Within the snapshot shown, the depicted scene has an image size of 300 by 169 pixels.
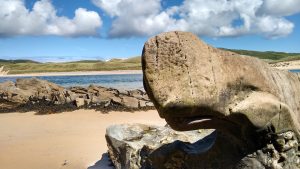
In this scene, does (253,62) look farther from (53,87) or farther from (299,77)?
(53,87)

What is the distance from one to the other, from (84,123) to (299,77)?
10.7m

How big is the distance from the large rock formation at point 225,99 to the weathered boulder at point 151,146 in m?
0.56

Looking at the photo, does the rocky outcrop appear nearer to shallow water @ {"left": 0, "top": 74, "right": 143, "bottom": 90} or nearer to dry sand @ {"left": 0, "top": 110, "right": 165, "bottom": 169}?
dry sand @ {"left": 0, "top": 110, "right": 165, "bottom": 169}

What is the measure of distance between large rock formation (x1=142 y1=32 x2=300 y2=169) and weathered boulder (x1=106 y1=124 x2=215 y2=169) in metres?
0.56

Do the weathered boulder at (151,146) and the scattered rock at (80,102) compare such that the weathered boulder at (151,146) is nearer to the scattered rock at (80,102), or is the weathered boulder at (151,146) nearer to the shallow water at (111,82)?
the scattered rock at (80,102)

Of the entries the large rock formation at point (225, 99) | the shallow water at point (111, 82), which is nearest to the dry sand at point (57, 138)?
the large rock formation at point (225, 99)

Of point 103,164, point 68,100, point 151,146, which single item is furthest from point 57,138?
point 68,100

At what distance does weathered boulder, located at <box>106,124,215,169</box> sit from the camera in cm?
547

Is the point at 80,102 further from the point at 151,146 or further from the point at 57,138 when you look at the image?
the point at 151,146

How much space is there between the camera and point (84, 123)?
1510 centimetres

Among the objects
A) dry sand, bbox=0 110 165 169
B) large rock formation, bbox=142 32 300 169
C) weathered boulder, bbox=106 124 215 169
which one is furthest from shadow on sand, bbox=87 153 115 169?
large rock formation, bbox=142 32 300 169

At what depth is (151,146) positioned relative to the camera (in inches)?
266

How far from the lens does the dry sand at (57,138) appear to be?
955cm

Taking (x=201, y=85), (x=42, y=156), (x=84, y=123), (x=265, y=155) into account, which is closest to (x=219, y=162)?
(x=265, y=155)
